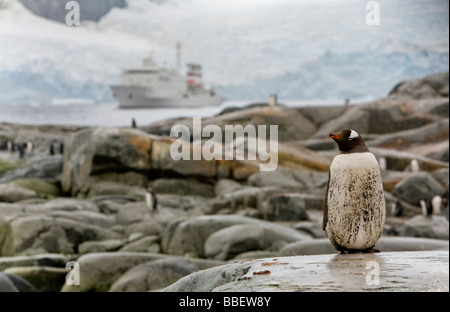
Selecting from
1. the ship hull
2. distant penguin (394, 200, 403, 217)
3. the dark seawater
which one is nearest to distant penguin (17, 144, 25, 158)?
the dark seawater

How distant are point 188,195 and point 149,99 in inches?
183

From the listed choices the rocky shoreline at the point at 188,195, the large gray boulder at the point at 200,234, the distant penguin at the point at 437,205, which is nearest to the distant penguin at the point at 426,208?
the distant penguin at the point at 437,205

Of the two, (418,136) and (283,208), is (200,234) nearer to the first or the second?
(283,208)

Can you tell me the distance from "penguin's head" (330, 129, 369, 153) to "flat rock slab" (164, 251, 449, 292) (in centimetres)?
56

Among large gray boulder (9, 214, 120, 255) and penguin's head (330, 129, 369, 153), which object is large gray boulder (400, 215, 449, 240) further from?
penguin's head (330, 129, 369, 153)

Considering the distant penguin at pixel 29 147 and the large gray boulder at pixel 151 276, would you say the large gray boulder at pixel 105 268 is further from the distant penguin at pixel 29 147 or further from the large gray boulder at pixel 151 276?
the distant penguin at pixel 29 147

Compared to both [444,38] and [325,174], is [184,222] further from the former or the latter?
[444,38]

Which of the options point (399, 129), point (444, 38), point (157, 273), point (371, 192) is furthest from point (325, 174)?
point (371, 192)

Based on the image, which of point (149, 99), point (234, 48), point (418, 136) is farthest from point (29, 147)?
point (418, 136)

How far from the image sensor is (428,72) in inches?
604

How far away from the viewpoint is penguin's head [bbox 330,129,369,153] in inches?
110

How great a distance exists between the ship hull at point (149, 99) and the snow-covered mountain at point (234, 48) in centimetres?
32

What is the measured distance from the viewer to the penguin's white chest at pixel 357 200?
279 centimetres

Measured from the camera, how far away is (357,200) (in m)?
2.82
